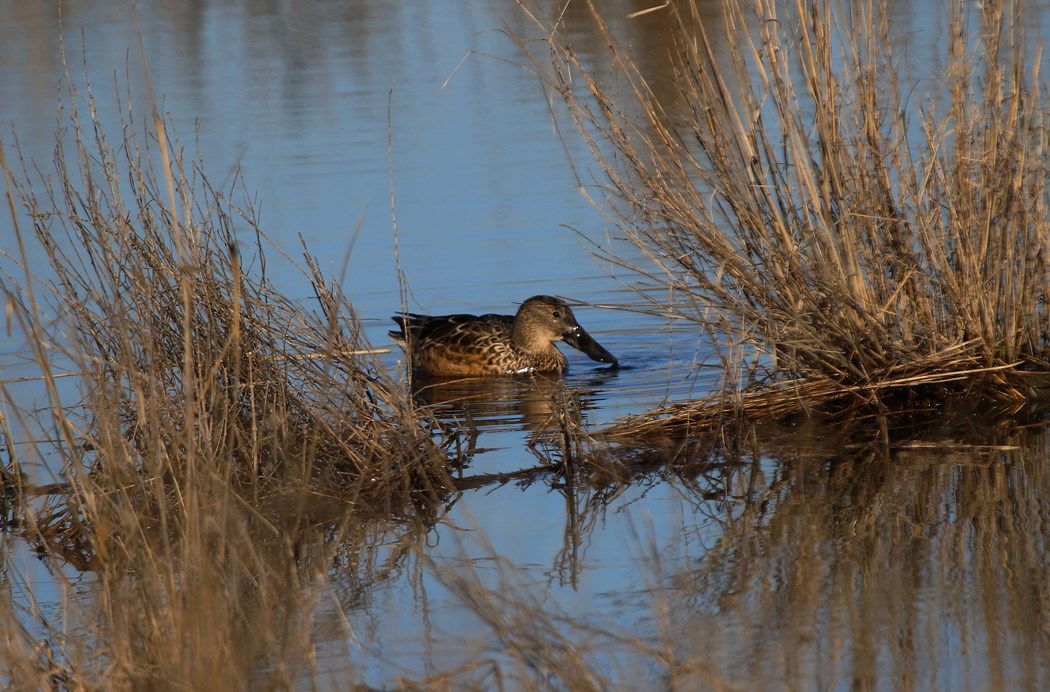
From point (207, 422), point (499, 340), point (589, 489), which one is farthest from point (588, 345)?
point (207, 422)

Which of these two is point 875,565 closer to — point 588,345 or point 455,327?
point 588,345

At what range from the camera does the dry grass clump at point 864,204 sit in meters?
5.80

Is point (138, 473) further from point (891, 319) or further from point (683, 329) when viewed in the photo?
point (683, 329)

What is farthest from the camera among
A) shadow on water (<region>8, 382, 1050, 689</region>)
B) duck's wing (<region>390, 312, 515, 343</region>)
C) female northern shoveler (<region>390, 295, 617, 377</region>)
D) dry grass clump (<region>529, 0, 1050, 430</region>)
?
duck's wing (<region>390, 312, 515, 343</region>)

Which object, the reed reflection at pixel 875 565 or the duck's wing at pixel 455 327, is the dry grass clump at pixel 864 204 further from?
Result: the duck's wing at pixel 455 327

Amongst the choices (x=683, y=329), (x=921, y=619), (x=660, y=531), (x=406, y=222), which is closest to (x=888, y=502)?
(x=660, y=531)

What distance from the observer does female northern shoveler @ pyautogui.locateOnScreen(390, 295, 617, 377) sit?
28.2 feet

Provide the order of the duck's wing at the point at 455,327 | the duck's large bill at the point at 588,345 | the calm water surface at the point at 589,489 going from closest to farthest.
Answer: the calm water surface at the point at 589,489, the duck's large bill at the point at 588,345, the duck's wing at the point at 455,327

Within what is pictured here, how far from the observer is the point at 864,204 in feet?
19.3

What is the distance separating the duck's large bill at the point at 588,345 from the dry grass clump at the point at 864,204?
2424 millimetres

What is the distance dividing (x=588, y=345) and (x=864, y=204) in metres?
2.92

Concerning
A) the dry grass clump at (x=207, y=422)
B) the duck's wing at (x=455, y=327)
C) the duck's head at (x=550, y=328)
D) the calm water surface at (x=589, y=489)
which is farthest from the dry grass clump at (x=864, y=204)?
the duck's wing at (x=455, y=327)

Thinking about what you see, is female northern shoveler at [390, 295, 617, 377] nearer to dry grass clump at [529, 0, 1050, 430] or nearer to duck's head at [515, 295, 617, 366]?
duck's head at [515, 295, 617, 366]

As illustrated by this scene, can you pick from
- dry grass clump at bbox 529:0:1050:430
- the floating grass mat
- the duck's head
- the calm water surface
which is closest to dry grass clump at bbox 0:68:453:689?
the calm water surface
